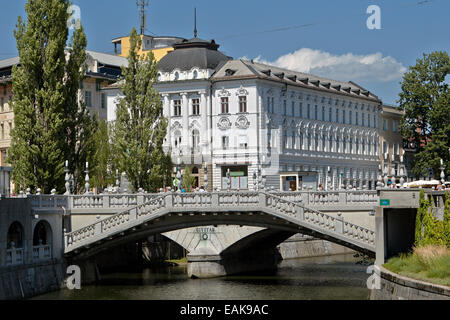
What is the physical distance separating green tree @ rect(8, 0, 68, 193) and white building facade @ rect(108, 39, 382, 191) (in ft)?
120

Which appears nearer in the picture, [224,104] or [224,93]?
[224,93]

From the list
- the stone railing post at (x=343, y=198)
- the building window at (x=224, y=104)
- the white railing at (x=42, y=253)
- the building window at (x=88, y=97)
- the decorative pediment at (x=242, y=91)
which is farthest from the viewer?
the building window at (x=88, y=97)

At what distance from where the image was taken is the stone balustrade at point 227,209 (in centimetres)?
5444

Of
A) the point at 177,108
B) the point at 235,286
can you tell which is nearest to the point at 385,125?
the point at 177,108

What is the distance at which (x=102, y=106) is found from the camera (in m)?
120

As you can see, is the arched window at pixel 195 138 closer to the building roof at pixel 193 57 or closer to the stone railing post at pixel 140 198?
the building roof at pixel 193 57

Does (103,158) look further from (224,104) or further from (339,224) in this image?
(339,224)

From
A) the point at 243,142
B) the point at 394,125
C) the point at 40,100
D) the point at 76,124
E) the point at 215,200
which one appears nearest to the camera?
the point at 215,200

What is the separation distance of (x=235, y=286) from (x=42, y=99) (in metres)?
17.9

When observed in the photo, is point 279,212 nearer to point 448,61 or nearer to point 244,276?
point 244,276

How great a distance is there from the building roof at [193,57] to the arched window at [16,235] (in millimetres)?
53088

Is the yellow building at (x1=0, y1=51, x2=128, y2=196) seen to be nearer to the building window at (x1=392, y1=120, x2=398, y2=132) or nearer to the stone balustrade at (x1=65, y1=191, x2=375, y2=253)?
the building window at (x1=392, y1=120, x2=398, y2=132)

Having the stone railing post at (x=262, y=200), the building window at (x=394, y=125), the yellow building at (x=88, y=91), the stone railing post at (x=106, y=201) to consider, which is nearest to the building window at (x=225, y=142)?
the yellow building at (x=88, y=91)

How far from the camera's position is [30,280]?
181 feet
